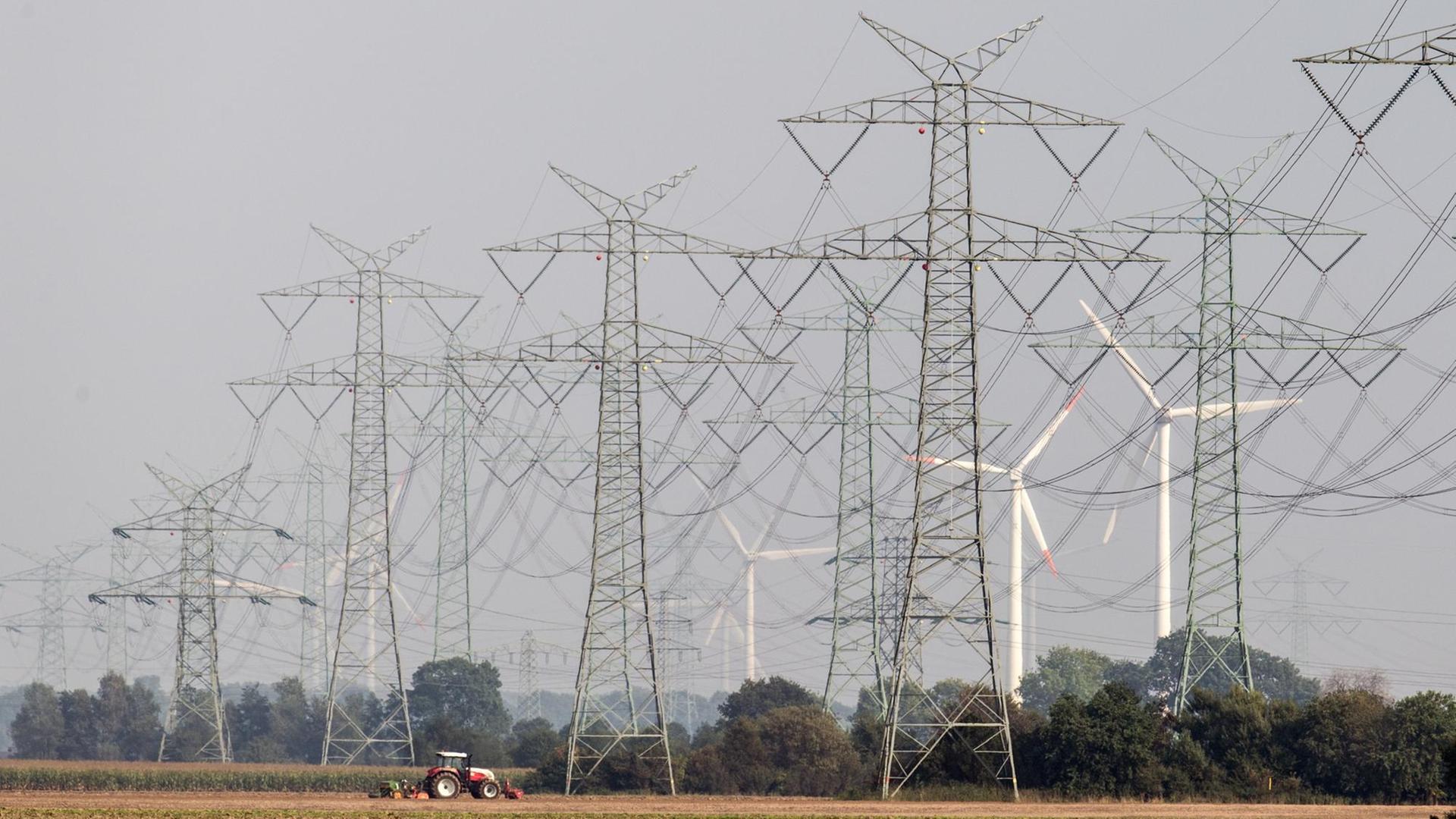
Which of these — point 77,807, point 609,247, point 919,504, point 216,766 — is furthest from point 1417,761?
point 216,766

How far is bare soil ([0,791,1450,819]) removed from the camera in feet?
226

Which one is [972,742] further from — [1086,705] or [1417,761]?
[1417,761]

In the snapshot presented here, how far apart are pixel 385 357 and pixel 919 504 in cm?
5212

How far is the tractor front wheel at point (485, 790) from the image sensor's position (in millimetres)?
89375

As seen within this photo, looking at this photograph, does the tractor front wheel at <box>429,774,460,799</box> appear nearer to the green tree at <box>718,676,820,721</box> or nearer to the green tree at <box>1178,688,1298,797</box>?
the green tree at <box>1178,688,1298,797</box>

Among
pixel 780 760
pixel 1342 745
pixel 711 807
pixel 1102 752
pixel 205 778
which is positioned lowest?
Answer: pixel 205 778

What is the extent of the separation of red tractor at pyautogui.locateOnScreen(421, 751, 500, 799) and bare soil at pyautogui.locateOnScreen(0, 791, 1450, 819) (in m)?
2.30

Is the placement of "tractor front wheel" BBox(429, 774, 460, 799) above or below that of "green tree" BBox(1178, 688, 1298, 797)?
below

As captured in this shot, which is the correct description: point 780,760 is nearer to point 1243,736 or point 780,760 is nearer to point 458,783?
point 458,783

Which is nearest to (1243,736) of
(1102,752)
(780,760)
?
(1102,752)

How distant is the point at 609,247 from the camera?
96.6 meters

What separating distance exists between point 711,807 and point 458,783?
17.8m

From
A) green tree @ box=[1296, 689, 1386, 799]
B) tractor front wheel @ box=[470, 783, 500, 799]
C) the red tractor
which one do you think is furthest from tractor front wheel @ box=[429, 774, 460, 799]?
green tree @ box=[1296, 689, 1386, 799]

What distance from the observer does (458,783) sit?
90688mm
